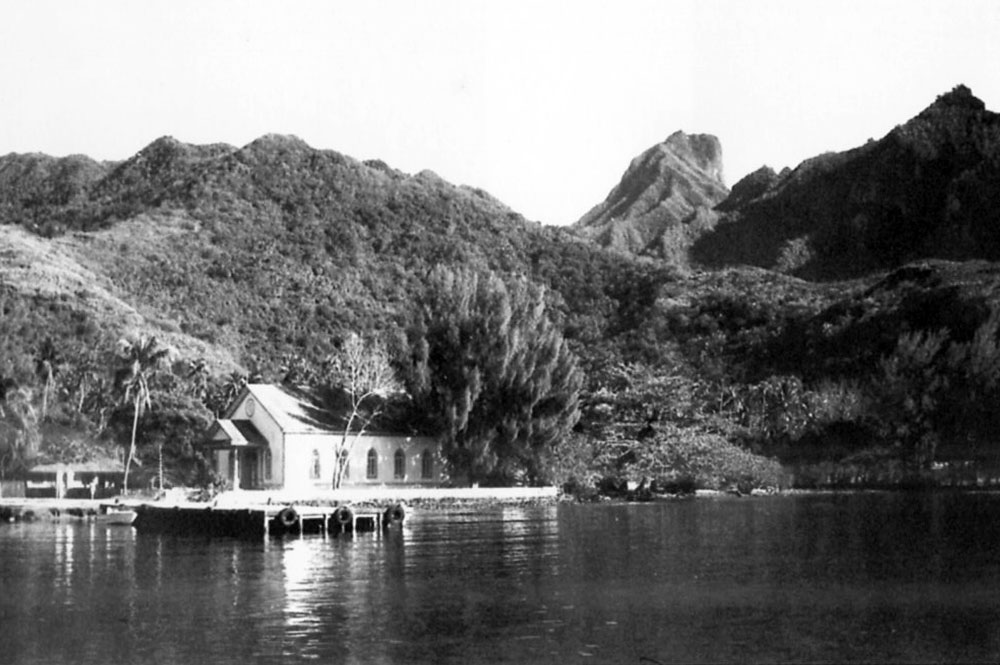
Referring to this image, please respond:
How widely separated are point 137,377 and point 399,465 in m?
13.8

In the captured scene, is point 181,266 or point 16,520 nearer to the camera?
point 16,520

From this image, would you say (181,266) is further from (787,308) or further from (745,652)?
(745,652)

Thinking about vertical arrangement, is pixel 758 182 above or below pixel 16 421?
above

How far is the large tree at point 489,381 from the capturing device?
71062 mm

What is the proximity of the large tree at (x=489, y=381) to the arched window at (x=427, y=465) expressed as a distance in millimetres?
1346

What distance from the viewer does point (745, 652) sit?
81.5ft

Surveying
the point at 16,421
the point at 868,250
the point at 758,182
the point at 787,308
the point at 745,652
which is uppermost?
the point at 758,182

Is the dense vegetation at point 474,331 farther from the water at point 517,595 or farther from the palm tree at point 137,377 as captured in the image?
the water at point 517,595

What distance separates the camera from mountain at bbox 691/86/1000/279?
6216 inches

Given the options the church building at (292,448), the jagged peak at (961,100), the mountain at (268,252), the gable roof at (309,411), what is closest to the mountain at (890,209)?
the jagged peak at (961,100)

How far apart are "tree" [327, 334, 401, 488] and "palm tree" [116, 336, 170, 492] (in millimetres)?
9567

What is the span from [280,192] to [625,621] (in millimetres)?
122992

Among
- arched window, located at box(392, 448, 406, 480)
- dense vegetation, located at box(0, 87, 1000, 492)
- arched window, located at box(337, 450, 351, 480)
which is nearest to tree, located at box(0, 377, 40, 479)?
dense vegetation, located at box(0, 87, 1000, 492)

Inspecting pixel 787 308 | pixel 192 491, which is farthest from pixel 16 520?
pixel 787 308
